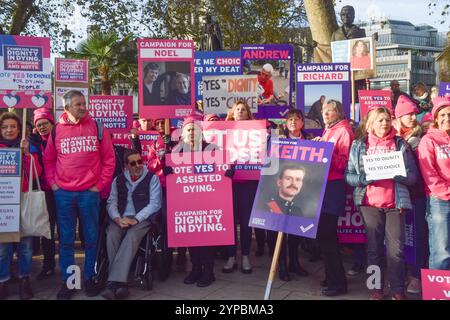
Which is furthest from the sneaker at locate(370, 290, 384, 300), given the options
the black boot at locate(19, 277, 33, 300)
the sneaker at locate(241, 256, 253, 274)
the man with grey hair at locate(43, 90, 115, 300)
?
the black boot at locate(19, 277, 33, 300)

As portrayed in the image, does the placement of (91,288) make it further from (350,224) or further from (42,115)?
(350,224)

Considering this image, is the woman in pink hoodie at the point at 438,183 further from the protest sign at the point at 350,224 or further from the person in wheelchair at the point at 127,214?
the person in wheelchair at the point at 127,214

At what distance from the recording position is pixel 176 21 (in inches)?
840

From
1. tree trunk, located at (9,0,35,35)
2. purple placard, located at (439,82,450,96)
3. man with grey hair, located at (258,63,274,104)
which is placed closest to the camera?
purple placard, located at (439,82,450,96)

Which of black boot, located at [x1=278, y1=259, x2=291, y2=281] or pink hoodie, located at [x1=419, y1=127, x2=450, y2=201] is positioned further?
black boot, located at [x1=278, y1=259, x2=291, y2=281]

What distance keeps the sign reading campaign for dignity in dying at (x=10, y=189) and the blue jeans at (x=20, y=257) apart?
0.23 meters

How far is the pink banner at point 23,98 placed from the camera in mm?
5566

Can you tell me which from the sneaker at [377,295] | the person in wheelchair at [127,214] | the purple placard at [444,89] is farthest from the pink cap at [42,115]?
the purple placard at [444,89]

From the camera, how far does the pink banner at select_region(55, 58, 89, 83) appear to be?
7.29 meters

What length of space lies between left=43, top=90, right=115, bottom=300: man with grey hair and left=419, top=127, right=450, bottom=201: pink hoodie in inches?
125

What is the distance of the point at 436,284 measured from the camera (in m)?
4.14

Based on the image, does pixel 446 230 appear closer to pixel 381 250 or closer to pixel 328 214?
pixel 381 250

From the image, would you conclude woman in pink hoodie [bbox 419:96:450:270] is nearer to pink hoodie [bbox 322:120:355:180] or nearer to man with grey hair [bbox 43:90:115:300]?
pink hoodie [bbox 322:120:355:180]

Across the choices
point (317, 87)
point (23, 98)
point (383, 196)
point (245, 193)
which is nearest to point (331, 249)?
point (383, 196)
